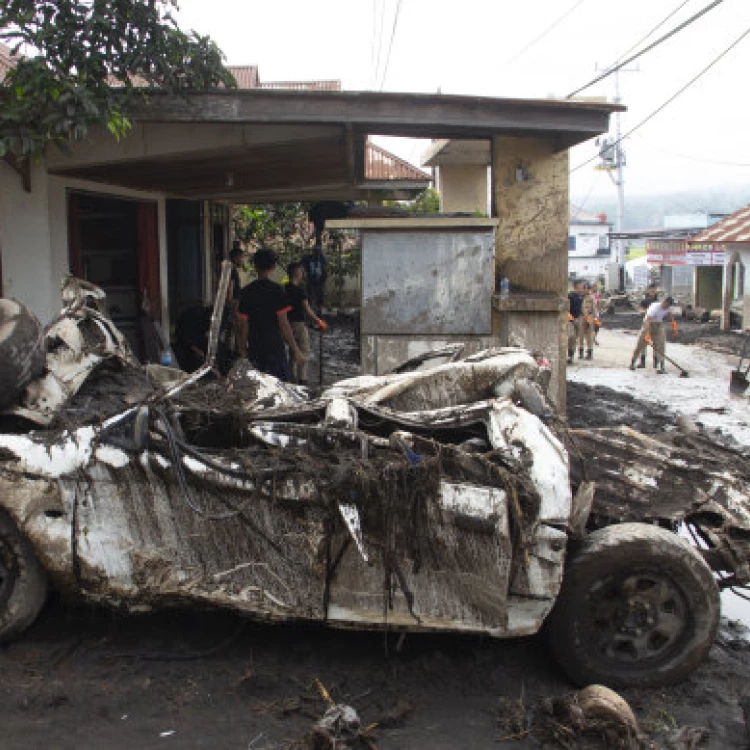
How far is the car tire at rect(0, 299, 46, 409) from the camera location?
4414 mm

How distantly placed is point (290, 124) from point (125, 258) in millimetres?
5231

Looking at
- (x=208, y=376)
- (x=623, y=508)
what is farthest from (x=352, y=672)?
(x=208, y=376)

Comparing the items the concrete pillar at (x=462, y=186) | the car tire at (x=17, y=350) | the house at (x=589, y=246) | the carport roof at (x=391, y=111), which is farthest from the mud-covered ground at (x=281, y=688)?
the house at (x=589, y=246)

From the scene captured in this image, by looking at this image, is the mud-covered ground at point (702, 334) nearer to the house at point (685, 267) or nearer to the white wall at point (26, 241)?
the house at point (685, 267)

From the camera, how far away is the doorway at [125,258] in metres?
12.0

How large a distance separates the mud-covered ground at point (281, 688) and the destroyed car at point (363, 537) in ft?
0.88

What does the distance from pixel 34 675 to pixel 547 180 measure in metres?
7.19

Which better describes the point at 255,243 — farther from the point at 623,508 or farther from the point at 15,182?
the point at 623,508

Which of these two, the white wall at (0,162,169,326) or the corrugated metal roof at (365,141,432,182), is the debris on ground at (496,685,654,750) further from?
the corrugated metal roof at (365,141,432,182)

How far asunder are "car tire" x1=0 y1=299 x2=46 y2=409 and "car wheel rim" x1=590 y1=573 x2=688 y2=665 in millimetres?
3185

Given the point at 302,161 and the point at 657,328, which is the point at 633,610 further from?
the point at 657,328

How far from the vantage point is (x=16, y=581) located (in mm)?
4113

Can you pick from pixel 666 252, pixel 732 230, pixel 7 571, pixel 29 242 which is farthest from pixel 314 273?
pixel 666 252

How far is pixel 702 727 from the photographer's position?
12.4ft
